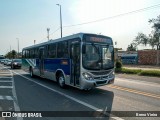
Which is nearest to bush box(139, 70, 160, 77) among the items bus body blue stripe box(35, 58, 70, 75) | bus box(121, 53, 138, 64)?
bus body blue stripe box(35, 58, 70, 75)

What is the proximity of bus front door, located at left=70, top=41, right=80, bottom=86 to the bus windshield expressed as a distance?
1.68ft

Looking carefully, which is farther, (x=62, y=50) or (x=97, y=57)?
(x=62, y=50)

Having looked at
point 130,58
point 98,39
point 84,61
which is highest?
point 98,39

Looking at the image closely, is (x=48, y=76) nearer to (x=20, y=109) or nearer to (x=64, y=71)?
(x=64, y=71)

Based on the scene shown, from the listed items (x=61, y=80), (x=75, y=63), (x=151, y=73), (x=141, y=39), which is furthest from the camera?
(x=141, y=39)

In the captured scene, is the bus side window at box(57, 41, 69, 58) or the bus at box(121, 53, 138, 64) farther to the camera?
the bus at box(121, 53, 138, 64)

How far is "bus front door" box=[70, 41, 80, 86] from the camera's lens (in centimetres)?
1160

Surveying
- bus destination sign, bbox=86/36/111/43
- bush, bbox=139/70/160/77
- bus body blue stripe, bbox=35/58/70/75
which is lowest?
bush, bbox=139/70/160/77

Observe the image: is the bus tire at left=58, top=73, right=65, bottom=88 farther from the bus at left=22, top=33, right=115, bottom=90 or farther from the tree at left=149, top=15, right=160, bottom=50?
the tree at left=149, top=15, right=160, bottom=50

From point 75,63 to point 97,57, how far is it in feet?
3.89

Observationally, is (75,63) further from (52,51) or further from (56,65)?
(52,51)

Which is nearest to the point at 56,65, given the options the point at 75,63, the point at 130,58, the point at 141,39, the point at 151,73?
the point at 75,63

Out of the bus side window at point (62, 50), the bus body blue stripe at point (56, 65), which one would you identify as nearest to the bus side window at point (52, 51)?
the bus body blue stripe at point (56, 65)

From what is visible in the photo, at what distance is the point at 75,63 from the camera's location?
11.9 m
